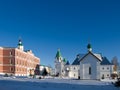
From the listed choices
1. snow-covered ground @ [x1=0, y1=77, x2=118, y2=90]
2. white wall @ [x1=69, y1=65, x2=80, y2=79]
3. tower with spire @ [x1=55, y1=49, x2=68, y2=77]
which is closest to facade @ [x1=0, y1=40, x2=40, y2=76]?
tower with spire @ [x1=55, y1=49, x2=68, y2=77]

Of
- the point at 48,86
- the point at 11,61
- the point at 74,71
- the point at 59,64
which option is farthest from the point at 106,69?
the point at 48,86

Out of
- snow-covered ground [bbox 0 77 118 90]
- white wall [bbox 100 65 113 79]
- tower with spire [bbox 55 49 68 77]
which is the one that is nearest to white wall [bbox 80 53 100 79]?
snow-covered ground [bbox 0 77 118 90]

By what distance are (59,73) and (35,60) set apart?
40.3m

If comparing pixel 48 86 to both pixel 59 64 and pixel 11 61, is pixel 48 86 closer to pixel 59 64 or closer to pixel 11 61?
pixel 11 61

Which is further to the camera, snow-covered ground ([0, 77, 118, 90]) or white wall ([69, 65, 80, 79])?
white wall ([69, 65, 80, 79])

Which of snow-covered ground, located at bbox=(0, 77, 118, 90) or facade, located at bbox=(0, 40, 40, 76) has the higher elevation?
facade, located at bbox=(0, 40, 40, 76)

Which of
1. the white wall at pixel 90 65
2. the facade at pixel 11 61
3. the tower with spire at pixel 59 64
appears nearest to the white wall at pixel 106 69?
the tower with spire at pixel 59 64

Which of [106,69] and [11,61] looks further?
[11,61]

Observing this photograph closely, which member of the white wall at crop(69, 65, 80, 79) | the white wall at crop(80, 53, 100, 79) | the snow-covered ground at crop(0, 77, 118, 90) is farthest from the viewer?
the white wall at crop(69, 65, 80, 79)

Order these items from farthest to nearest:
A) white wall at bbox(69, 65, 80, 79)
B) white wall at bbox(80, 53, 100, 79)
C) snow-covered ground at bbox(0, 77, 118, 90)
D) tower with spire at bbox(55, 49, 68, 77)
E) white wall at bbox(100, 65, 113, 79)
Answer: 1. tower with spire at bbox(55, 49, 68, 77)
2. white wall at bbox(69, 65, 80, 79)
3. white wall at bbox(100, 65, 113, 79)
4. white wall at bbox(80, 53, 100, 79)
5. snow-covered ground at bbox(0, 77, 118, 90)

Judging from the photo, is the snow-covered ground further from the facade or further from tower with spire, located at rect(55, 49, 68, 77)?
tower with spire, located at rect(55, 49, 68, 77)

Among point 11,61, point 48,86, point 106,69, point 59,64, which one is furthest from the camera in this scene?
point 59,64

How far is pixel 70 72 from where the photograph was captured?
4107 inches

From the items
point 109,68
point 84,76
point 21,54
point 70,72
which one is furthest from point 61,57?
point 84,76
